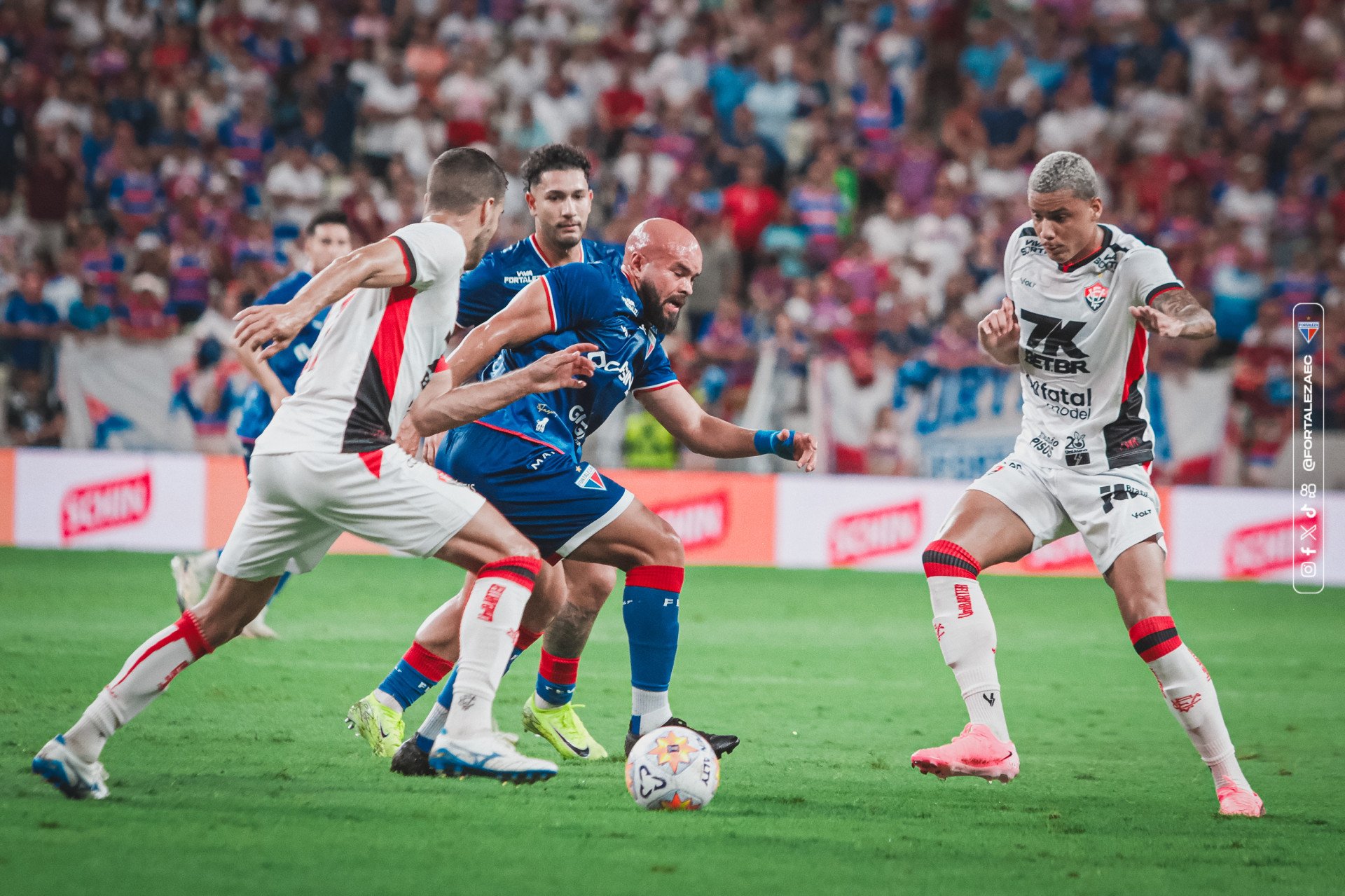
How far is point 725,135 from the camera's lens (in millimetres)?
17922

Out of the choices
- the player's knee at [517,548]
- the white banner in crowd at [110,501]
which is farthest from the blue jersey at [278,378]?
the white banner in crowd at [110,501]

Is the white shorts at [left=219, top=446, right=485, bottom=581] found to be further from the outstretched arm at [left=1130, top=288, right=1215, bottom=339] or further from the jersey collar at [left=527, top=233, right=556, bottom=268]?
the outstretched arm at [left=1130, top=288, right=1215, bottom=339]

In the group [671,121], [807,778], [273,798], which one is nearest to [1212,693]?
[807,778]

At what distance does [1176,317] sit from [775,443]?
5.47 ft

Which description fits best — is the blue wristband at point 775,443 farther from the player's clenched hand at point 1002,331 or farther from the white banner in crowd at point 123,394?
the white banner in crowd at point 123,394

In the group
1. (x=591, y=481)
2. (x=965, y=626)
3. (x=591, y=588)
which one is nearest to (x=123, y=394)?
(x=591, y=588)

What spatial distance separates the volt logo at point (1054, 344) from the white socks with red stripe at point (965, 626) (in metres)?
0.90

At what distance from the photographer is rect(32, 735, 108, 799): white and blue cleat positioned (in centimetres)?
493

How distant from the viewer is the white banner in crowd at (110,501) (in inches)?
539

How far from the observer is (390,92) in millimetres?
17828

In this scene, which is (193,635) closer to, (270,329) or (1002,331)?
(270,329)

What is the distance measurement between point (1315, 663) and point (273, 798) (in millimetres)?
7310

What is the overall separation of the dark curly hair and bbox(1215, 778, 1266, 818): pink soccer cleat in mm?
4038

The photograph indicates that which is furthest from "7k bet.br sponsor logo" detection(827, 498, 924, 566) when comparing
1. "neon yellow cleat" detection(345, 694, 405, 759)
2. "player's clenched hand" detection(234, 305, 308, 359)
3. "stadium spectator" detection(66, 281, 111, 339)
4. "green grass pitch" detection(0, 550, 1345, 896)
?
"player's clenched hand" detection(234, 305, 308, 359)
